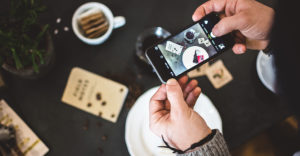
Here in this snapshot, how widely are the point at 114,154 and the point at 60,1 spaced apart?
613 millimetres

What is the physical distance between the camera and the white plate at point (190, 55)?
0.74 m

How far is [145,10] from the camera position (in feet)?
3.06

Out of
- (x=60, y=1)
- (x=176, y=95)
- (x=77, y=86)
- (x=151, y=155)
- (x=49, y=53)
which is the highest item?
(x=60, y=1)

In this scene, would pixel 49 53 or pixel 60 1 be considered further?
pixel 60 1

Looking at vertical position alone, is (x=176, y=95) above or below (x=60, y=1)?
below

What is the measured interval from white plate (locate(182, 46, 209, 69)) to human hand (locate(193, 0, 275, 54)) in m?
0.07

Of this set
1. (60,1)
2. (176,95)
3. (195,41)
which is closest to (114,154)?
(176,95)

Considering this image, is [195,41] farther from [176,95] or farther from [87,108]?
[87,108]

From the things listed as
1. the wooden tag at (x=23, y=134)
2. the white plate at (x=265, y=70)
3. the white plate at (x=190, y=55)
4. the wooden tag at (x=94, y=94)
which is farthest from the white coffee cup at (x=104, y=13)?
the white plate at (x=265, y=70)

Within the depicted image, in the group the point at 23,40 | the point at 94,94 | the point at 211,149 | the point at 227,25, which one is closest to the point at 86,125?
the point at 94,94

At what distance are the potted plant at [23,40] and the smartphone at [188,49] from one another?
0.33m

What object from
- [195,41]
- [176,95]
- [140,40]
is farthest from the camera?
[140,40]

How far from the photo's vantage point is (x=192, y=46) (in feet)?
2.47

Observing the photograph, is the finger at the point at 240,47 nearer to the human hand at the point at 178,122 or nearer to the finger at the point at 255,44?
the finger at the point at 255,44
